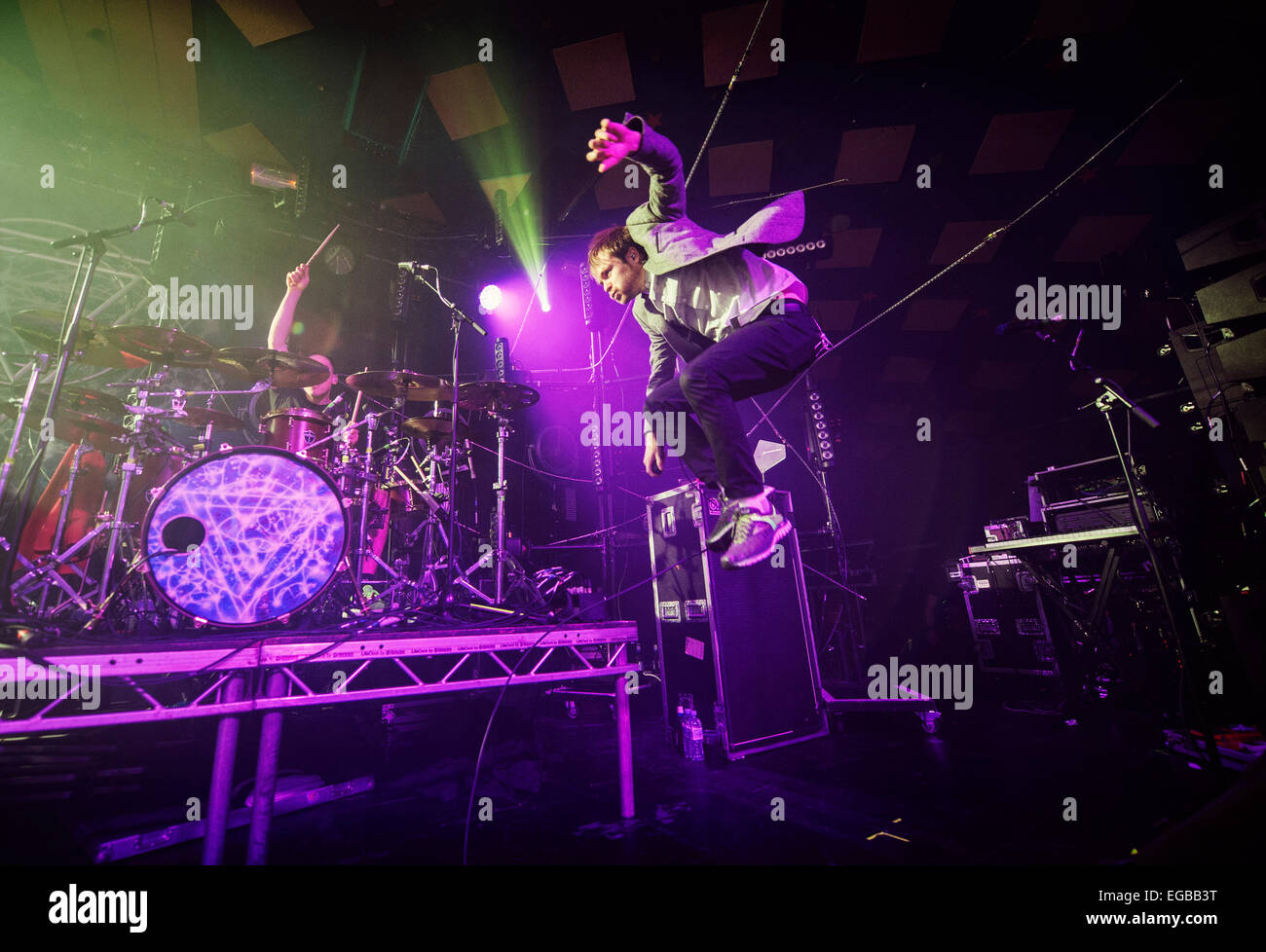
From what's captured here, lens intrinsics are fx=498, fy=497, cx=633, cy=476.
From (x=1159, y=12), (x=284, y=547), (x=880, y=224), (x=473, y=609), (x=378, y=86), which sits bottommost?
(x=473, y=609)

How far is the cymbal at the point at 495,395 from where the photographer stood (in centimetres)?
415

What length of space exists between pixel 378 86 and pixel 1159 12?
7.52m

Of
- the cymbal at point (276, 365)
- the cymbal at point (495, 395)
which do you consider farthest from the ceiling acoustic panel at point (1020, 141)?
the cymbal at point (276, 365)

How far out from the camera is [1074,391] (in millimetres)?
8047

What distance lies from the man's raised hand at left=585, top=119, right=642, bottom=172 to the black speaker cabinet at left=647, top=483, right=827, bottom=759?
236 cm

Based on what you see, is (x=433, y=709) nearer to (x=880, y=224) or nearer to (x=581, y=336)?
(x=581, y=336)

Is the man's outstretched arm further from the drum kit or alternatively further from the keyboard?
the keyboard

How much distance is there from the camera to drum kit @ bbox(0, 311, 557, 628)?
7.25 ft

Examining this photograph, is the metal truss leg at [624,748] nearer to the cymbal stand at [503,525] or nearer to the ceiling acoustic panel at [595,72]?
the cymbal stand at [503,525]

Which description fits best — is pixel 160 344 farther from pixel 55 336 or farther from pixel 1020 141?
pixel 1020 141

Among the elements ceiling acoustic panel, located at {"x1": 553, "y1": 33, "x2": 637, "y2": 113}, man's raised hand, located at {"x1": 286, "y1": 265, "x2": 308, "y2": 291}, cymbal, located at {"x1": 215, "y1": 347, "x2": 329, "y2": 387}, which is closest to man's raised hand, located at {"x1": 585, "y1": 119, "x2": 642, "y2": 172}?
cymbal, located at {"x1": 215, "y1": 347, "x2": 329, "y2": 387}

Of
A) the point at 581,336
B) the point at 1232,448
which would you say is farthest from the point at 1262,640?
the point at 581,336

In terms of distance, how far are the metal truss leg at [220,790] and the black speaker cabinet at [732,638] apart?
2.57 m
